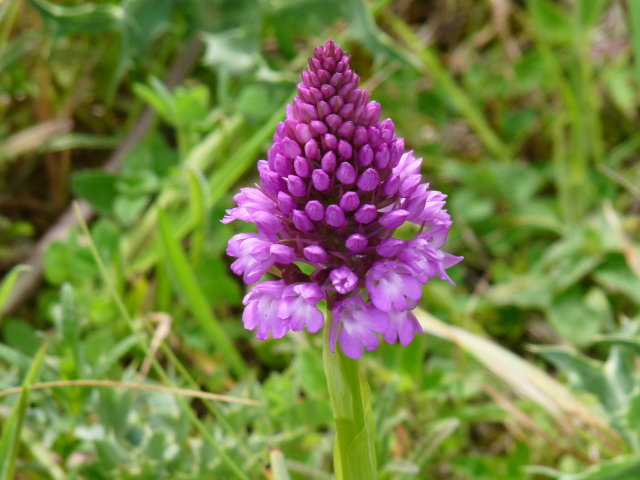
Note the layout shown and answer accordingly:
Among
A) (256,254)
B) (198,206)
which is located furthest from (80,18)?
(256,254)

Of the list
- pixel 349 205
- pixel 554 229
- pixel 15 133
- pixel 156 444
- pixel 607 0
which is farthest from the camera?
pixel 607 0

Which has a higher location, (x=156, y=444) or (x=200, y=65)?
(x=200, y=65)

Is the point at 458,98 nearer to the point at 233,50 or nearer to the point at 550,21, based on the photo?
the point at 550,21

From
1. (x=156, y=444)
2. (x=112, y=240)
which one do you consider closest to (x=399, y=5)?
(x=112, y=240)

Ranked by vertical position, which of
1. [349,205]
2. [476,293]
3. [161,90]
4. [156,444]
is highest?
[349,205]

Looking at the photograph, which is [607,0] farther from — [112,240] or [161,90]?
[112,240]

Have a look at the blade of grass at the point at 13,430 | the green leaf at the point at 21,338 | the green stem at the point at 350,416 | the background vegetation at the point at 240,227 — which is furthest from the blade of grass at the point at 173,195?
the green stem at the point at 350,416

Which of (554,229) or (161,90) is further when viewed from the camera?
(554,229)

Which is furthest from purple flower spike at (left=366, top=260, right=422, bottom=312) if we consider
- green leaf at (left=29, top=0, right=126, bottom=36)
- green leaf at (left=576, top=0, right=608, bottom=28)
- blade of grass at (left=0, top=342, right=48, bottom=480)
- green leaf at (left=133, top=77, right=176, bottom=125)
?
green leaf at (left=576, top=0, right=608, bottom=28)
